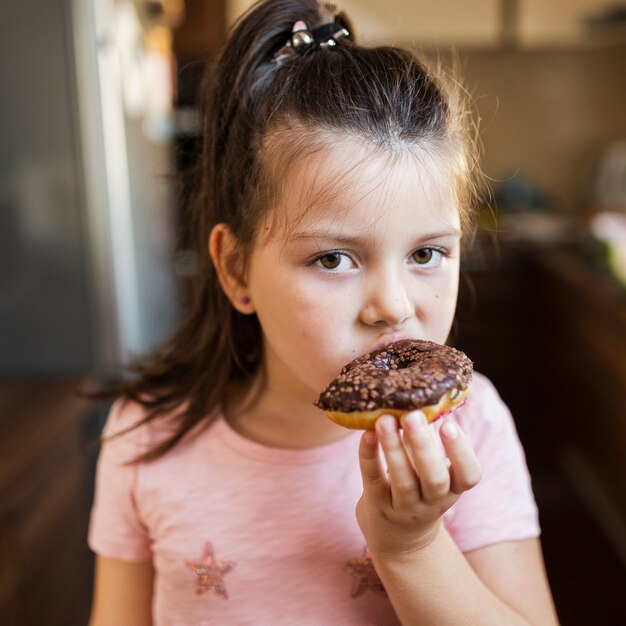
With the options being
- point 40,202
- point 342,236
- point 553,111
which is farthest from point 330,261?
point 553,111

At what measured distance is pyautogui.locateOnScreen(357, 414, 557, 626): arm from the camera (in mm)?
780

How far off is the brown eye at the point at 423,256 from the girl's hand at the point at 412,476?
200 mm

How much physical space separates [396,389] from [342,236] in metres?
0.18

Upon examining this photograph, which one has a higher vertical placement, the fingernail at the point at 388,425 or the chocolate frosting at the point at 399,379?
the chocolate frosting at the point at 399,379

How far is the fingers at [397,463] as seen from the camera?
778 mm

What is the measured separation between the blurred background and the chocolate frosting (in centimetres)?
36

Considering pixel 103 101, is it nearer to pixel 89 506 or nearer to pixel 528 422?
pixel 89 506

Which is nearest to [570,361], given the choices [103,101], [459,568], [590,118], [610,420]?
[610,420]

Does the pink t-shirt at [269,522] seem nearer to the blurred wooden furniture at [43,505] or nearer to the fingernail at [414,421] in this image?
the fingernail at [414,421]

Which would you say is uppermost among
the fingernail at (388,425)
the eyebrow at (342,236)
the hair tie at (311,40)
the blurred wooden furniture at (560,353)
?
the hair tie at (311,40)

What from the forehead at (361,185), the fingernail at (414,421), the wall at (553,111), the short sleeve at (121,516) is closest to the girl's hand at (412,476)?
the fingernail at (414,421)

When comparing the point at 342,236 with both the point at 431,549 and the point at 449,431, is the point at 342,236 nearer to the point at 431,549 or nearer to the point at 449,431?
the point at 449,431

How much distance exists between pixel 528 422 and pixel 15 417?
2.54 m

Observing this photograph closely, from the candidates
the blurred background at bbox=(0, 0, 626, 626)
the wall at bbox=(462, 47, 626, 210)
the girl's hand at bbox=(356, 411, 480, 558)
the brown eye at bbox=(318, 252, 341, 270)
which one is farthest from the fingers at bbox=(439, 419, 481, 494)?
the wall at bbox=(462, 47, 626, 210)
